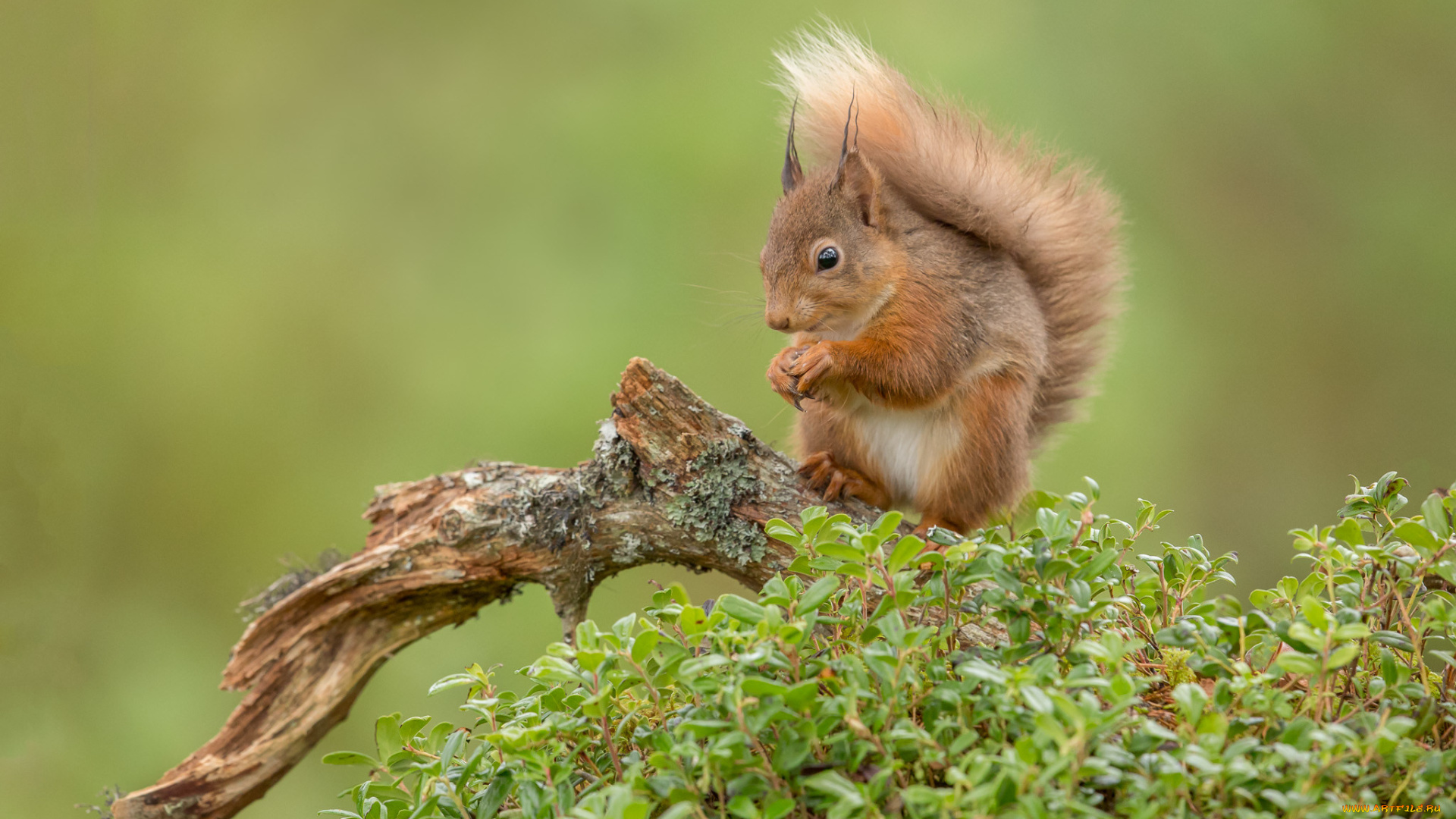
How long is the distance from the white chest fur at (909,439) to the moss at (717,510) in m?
0.33

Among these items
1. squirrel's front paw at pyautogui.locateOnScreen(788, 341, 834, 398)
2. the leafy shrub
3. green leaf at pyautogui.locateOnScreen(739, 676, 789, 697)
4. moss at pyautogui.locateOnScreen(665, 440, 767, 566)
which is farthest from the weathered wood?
green leaf at pyautogui.locateOnScreen(739, 676, 789, 697)

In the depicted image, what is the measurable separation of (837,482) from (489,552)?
546 millimetres

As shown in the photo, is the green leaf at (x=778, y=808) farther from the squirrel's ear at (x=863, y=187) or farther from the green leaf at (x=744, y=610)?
the squirrel's ear at (x=863, y=187)

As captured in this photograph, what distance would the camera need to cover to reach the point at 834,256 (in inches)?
69.8

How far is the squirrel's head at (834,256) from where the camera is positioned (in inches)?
69.9

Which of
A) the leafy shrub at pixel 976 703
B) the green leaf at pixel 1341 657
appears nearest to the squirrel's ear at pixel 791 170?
the leafy shrub at pixel 976 703

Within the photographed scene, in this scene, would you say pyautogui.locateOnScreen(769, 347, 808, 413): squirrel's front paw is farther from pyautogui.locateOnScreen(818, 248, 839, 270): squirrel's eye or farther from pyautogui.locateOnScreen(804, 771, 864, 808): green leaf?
pyautogui.locateOnScreen(804, 771, 864, 808): green leaf

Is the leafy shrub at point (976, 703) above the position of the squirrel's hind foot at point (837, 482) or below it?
below

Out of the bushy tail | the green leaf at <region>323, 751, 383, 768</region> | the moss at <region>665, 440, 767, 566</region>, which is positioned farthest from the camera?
the bushy tail

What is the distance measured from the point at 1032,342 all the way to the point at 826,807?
1145 mm

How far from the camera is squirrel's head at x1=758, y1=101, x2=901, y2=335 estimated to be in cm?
177

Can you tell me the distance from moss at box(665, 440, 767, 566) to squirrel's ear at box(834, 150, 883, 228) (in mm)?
543

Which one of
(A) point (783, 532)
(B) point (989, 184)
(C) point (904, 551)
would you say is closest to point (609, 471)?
(A) point (783, 532)

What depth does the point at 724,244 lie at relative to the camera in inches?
110
